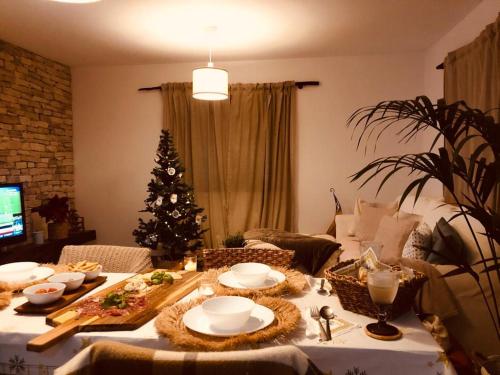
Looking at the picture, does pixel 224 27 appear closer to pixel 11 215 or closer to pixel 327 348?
pixel 11 215

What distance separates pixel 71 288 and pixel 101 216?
3652 mm

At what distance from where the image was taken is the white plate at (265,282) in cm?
144

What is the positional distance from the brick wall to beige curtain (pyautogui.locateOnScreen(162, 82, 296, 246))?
4.22 feet

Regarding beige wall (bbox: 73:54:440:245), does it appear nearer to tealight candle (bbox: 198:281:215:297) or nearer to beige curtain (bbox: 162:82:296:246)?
beige curtain (bbox: 162:82:296:246)

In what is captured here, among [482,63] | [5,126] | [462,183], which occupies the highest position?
[482,63]

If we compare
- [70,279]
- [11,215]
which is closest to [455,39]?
[70,279]

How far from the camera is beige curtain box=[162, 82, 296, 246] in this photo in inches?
176

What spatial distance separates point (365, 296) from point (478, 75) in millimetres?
2367

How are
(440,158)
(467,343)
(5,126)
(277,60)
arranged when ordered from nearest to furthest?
(440,158), (467,343), (5,126), (277,60)

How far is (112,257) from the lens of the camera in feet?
6.66

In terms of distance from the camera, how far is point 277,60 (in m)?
4.49

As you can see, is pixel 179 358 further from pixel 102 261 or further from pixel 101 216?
pixel 101 216

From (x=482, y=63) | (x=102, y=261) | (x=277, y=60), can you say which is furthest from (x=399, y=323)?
(x=277, y=60)

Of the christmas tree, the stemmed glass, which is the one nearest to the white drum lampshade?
the christmas tree
